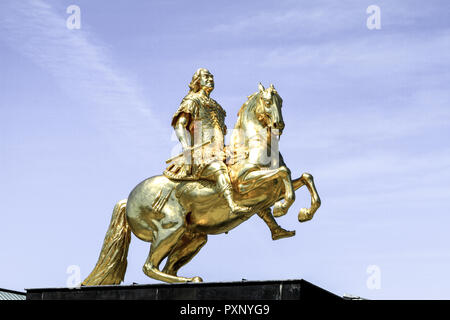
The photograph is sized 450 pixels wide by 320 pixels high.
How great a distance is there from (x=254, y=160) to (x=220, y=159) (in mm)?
571

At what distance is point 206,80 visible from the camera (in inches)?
541

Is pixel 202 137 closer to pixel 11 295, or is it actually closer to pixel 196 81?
pixel 196 81

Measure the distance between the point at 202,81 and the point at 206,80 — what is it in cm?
7

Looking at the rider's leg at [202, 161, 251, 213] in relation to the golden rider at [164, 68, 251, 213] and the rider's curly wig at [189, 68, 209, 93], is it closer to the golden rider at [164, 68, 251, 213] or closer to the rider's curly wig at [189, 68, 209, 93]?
the golden rider at [164, 68, 251, 213]

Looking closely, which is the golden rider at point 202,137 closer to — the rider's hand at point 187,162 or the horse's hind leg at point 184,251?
the rider's hand at point 187,162

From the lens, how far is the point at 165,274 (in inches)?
508

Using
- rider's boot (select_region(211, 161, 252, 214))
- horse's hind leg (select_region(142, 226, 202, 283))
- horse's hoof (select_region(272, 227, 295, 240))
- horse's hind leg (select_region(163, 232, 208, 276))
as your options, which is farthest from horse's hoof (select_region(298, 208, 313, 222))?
horse's hind leg (select_region(142, 226, 202, 283))

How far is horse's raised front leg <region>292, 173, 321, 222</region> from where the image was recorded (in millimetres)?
12625

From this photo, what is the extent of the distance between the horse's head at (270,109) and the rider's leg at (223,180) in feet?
3.05

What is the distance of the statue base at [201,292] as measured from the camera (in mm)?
11141

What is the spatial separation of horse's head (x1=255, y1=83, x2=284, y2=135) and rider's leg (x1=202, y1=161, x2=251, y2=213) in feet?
3.05

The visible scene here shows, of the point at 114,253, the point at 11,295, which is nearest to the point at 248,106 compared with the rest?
the point at 114,253
